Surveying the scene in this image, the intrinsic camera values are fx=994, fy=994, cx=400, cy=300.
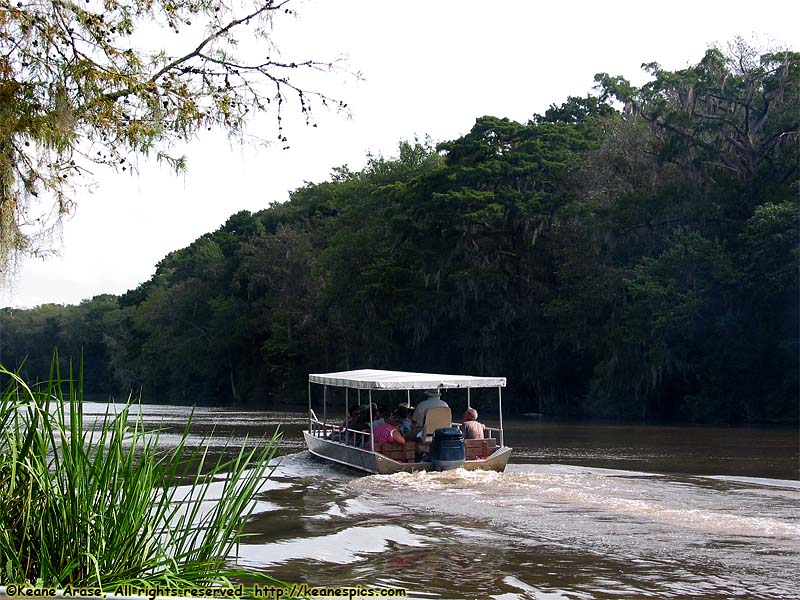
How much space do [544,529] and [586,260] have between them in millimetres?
29671

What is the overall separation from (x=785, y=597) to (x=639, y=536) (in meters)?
3.24

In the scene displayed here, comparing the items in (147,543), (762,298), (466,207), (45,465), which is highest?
(466,207)

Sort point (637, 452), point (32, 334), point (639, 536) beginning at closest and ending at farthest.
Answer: point (639, 536)
point (637, 452)
point (32, 334)

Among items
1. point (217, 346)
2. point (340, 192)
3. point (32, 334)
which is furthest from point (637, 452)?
point (32, 334)

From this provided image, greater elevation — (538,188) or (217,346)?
(538,188)

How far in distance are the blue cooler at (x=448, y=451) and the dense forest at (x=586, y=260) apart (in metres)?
18.6

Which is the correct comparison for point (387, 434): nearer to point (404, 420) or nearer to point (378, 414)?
point (404, 420)

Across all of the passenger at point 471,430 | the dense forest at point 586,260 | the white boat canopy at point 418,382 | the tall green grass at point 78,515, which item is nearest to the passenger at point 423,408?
the white boat canopy at point 418,382

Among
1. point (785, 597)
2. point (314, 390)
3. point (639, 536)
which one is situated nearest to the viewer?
point (785, 597)

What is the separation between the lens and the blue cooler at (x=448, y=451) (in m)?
17.8

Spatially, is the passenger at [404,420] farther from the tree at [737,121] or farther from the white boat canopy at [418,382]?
the tree at [737,121]

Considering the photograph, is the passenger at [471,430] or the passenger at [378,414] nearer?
the passenger at [471,430]

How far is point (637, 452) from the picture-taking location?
25.1 meters

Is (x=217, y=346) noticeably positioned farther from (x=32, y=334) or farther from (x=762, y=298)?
(x=762, y=298)
